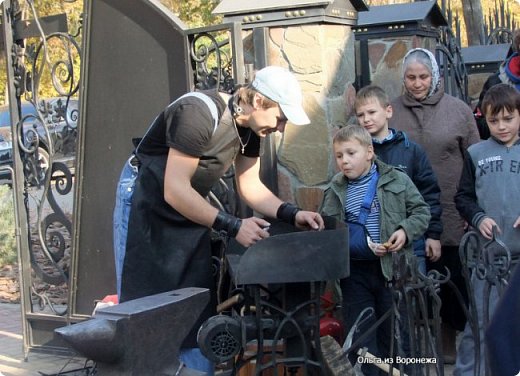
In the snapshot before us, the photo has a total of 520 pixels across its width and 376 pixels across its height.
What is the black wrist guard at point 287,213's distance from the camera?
355 cm

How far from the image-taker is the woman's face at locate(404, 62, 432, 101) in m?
4.60

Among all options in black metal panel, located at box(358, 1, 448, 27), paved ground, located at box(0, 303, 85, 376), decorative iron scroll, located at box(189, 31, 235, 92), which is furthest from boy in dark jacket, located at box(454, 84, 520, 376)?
paved ground, located at box(0, 303, 85, 376)

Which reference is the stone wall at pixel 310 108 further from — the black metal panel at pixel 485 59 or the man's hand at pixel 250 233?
the black metal panel at pixel 485 59

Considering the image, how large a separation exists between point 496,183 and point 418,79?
0.83 metres

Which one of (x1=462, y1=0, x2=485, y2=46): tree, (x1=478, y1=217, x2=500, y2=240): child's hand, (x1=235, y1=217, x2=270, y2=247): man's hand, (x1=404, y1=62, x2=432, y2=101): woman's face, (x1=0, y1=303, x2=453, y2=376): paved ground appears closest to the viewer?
(x1=235, y1=217, x2=270, y2=247): man's hand

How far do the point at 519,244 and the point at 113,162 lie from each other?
2433mm

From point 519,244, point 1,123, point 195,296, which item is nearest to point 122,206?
point 195,296

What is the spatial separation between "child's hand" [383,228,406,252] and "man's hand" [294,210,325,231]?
1.97 feet

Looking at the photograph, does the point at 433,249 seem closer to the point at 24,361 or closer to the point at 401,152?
the point at 401,152

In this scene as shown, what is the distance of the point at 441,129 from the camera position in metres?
4.62

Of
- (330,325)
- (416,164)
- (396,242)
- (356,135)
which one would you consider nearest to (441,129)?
(416,164)

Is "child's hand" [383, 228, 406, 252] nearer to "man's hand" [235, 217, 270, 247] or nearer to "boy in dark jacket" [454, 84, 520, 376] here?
"boy in dark jacket" [454, 84, 520, 376]

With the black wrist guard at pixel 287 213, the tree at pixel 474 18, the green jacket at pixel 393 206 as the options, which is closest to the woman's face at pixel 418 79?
the green jacket at pixel 393 206

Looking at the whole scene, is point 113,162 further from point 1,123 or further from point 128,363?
point 1,123
